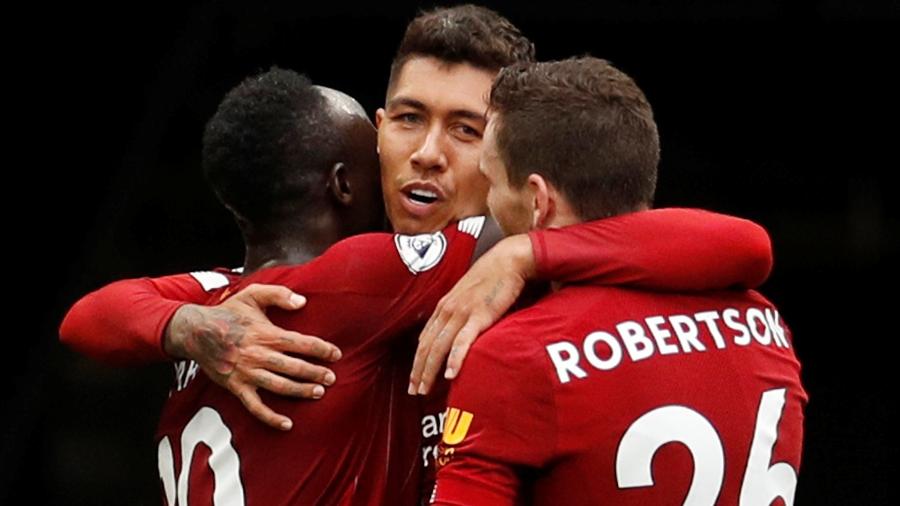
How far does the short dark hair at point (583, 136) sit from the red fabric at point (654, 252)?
0.06m

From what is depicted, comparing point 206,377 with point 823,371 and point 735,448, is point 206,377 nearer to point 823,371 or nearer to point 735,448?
point 735,448

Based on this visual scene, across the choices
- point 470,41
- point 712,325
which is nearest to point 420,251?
point 712,325

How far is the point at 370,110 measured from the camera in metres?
7.43

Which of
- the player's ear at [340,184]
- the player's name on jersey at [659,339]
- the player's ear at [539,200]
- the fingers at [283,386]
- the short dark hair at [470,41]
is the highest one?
the short dark hair at [470,41]

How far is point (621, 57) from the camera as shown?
7.48 m

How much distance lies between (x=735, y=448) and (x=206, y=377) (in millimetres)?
1040

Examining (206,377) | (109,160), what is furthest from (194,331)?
(109,160)

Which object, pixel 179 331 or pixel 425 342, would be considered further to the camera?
pixel 179 331

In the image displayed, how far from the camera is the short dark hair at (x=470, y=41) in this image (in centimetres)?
371

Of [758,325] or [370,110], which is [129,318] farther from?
[370,110]

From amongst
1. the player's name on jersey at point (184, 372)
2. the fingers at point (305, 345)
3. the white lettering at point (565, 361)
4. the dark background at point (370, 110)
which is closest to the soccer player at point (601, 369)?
the white lettering at point (565, 361)

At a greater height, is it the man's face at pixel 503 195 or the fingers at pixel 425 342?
the man's face at pixel 503 195

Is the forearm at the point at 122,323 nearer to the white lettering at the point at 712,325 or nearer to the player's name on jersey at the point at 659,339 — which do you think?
the player's name on jersey at the point at 659,339

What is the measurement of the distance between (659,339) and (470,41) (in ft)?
3.48
